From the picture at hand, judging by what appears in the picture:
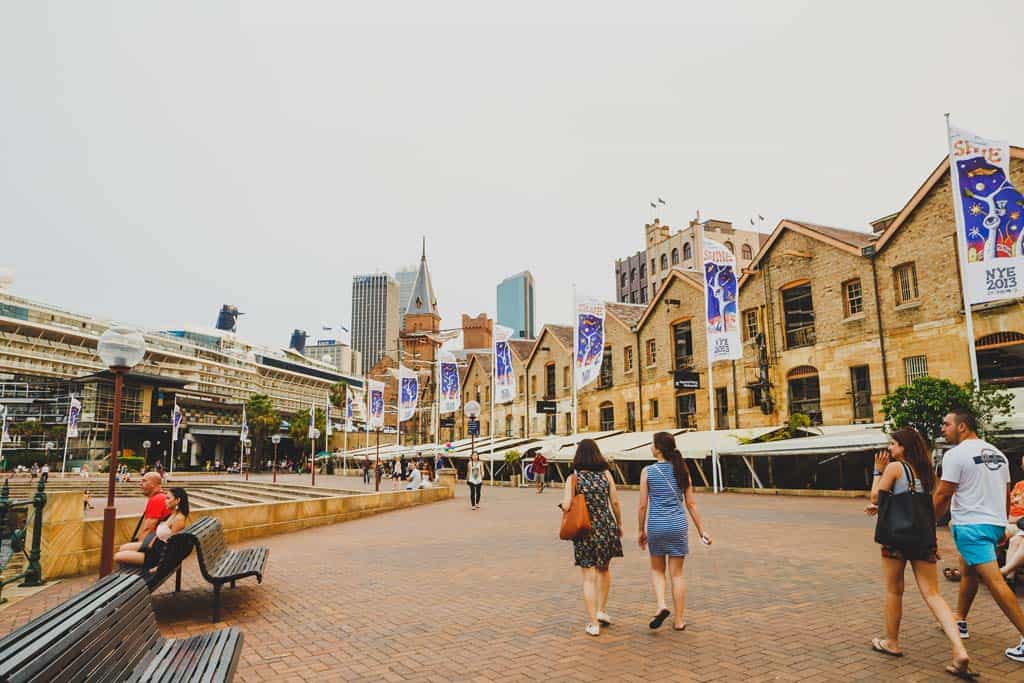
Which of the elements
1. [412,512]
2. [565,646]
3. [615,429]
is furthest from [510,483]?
[565,646]

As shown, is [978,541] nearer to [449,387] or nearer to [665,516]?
[665,516]

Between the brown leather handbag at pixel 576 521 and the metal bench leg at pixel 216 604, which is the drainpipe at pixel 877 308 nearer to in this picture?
the brown leather handbag at pixel 576 521

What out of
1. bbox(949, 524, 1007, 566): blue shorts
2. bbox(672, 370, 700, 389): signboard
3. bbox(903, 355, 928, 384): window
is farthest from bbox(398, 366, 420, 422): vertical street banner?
bbox(949, 524, 1007, 566): blue shorts

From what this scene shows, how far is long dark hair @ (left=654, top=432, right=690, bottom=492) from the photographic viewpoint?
6086 millimetres

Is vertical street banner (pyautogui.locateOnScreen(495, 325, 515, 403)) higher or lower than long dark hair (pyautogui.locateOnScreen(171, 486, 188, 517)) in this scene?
higher

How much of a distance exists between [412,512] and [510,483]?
20119 mm

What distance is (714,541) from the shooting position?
11.6 m

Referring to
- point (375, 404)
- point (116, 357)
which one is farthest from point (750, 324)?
point (116, 357)

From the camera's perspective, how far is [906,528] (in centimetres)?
492

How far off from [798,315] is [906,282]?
5.03 meters

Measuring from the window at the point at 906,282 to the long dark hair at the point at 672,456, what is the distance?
20580 millimetres

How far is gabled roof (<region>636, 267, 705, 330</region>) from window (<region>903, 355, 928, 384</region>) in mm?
10999

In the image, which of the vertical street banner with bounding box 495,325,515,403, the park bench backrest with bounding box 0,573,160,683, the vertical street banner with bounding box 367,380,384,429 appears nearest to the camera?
the park bench backrest with bounding box 0,573,160,683

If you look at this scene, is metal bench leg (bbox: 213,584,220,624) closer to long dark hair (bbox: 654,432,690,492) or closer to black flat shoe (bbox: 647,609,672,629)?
black flat shoe (bbox: 647,609,672,629)
